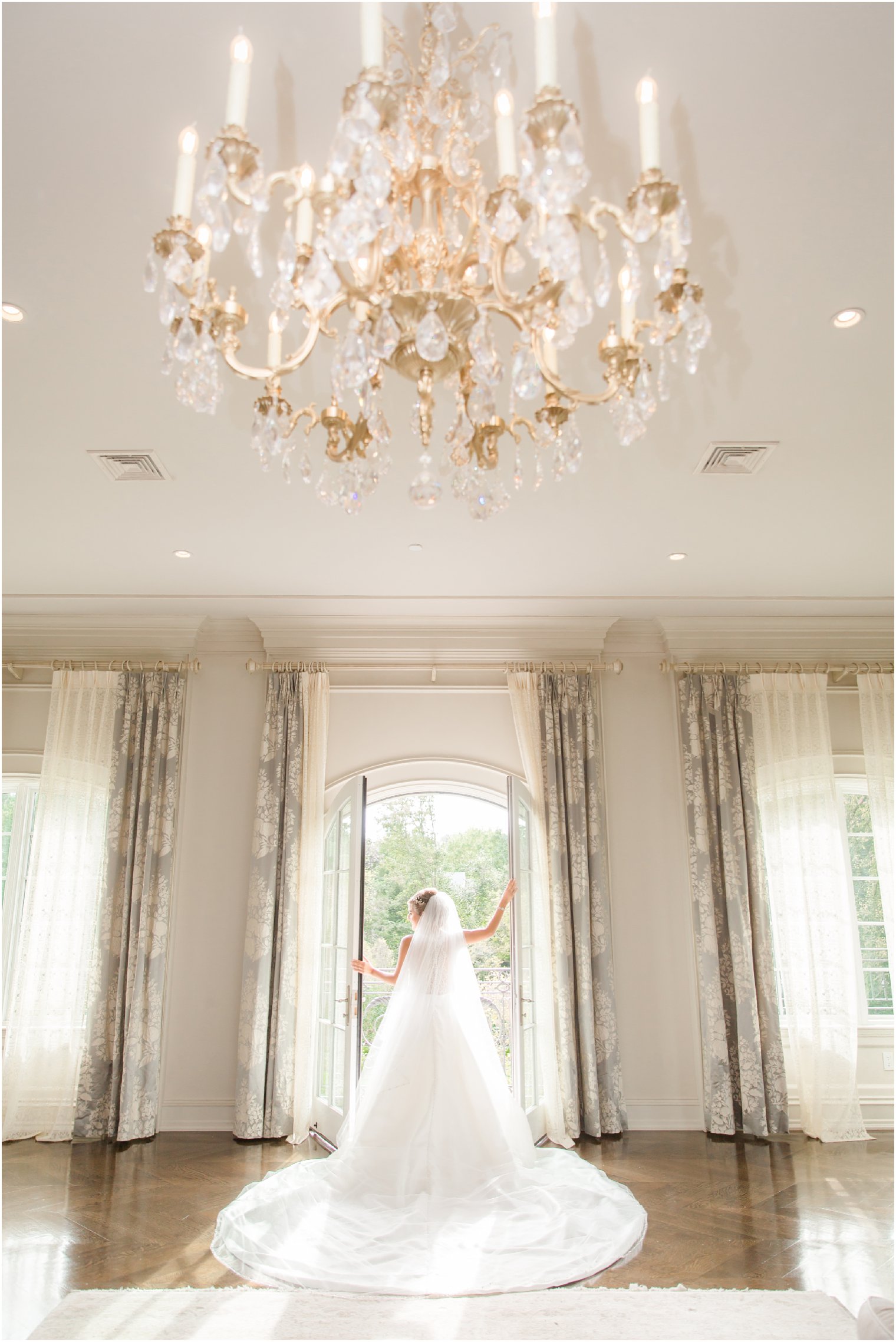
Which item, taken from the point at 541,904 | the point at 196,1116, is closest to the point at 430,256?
the point at 541,904

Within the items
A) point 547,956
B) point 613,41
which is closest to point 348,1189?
point 547,956

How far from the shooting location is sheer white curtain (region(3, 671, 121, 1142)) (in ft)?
16.8

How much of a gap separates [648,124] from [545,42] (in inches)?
9.2

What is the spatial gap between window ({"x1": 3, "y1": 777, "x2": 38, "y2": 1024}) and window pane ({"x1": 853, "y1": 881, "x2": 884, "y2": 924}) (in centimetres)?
559

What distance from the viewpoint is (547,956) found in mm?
5375

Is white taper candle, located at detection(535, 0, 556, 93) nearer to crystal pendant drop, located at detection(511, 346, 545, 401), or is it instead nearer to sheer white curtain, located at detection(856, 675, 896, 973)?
crystal pendant drop, located at detection(511, 346, 545, 401)

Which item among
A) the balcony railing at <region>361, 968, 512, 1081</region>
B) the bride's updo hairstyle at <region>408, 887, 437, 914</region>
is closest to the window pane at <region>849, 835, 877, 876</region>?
the bride's updo hairstyle at <region>408, 887, 437, 914</region>

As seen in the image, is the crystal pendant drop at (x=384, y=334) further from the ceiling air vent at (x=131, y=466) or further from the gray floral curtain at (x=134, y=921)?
the gray floral curtain at (x=134, y=921)

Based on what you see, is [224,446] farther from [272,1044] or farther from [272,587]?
[272,1044]

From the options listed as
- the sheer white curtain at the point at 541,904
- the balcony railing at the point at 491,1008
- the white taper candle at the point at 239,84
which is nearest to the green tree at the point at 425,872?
the balcony railing at the point at 491,1008

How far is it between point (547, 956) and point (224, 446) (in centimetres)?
361

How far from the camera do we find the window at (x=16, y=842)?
18.6 ft

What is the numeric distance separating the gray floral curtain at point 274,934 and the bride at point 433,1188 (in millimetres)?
613

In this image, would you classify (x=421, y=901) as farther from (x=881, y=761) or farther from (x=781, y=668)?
(x=881, y=761)
